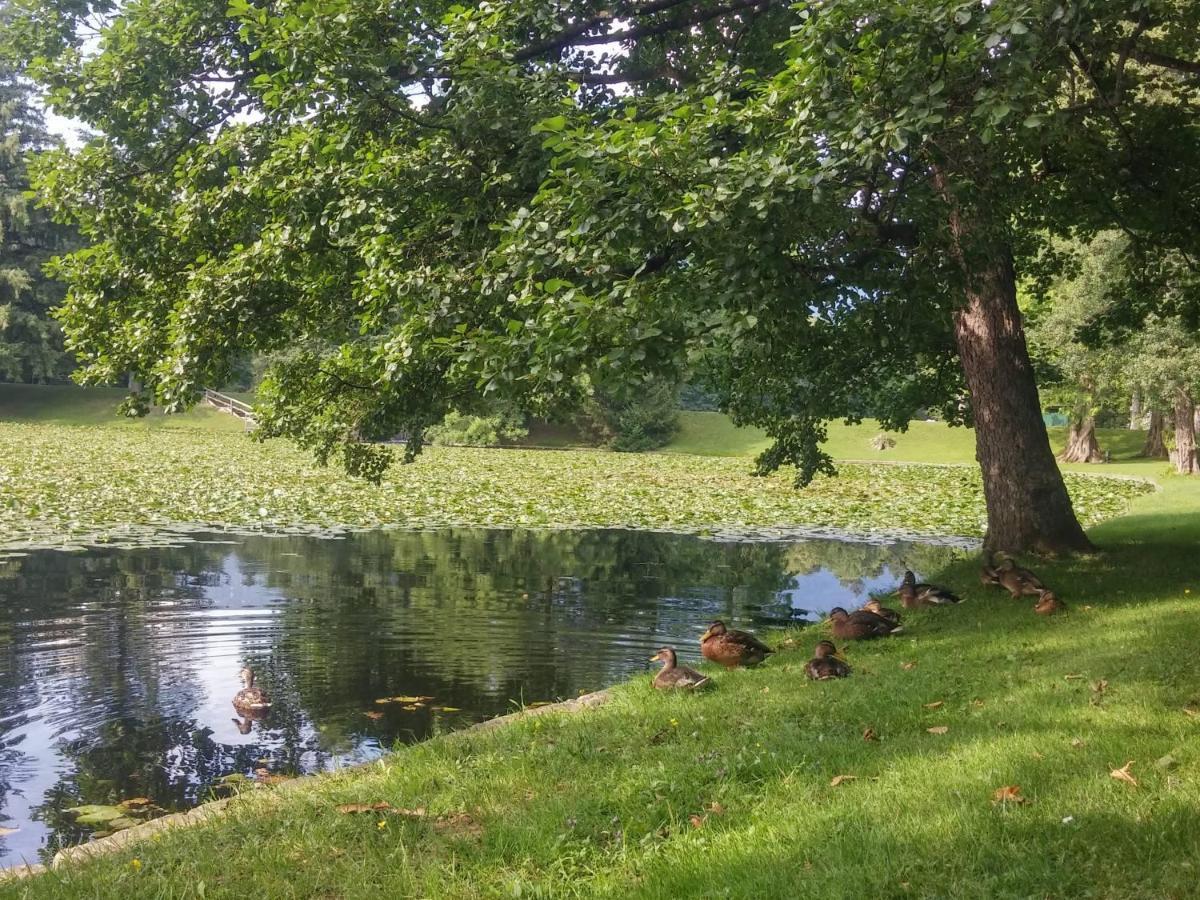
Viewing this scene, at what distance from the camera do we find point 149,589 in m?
14.9

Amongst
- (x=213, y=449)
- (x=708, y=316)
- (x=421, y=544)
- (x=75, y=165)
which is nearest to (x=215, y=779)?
(x=708, y=316)

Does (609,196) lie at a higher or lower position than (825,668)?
higher

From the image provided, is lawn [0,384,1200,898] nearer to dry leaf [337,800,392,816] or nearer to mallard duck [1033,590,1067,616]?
dry leaf [337,800,392,816]

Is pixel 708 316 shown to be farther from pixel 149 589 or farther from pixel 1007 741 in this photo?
pixel 149 589

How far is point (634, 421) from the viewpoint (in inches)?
2263

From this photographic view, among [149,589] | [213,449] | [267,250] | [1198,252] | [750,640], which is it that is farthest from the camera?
[213,449]

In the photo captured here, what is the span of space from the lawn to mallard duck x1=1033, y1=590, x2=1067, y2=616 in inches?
7.2

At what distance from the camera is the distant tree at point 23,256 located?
187 ft

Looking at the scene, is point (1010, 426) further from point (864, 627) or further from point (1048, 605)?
point (864, 627)

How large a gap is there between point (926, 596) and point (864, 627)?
2108 mm

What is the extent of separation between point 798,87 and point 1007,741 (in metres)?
5.24

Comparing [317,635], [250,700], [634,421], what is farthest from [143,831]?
[634,421]

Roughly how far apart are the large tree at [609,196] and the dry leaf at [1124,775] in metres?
3.82

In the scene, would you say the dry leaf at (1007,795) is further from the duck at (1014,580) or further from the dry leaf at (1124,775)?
the duck at (1014,580)
